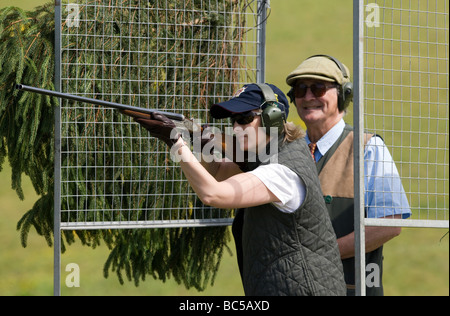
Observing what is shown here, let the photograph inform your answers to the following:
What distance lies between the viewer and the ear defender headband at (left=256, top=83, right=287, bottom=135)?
7.81 feet

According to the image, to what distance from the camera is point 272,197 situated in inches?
89.7

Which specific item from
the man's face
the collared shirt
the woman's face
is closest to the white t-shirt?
the woman's face

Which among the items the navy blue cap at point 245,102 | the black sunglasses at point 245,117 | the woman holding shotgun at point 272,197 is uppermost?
the navy blue cap at point 245,102

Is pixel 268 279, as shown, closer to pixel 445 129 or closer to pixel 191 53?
pixel 445 129

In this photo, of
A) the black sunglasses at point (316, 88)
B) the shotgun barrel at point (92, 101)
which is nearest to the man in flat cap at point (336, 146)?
the black sunglasses at point (316, 88)

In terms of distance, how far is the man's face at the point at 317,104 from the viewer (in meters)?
2.89

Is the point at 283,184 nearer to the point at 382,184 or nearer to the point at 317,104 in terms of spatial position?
the point at 382,184

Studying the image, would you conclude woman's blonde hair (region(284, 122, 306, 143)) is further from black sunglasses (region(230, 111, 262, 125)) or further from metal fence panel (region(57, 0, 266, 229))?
metal fence panel (region(57, 0, 266, 229))

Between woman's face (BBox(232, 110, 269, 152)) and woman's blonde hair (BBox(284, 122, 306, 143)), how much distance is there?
91mm

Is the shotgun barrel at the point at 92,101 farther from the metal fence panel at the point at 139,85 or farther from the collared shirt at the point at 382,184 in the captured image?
the collared shirt at the point at 382,184

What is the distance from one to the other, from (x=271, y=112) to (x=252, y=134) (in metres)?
0.12

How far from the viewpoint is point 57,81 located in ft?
9.71

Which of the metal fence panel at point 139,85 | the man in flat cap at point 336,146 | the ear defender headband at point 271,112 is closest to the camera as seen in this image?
the ear defender headband at point 271,112

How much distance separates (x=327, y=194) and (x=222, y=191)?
2.72 ft
